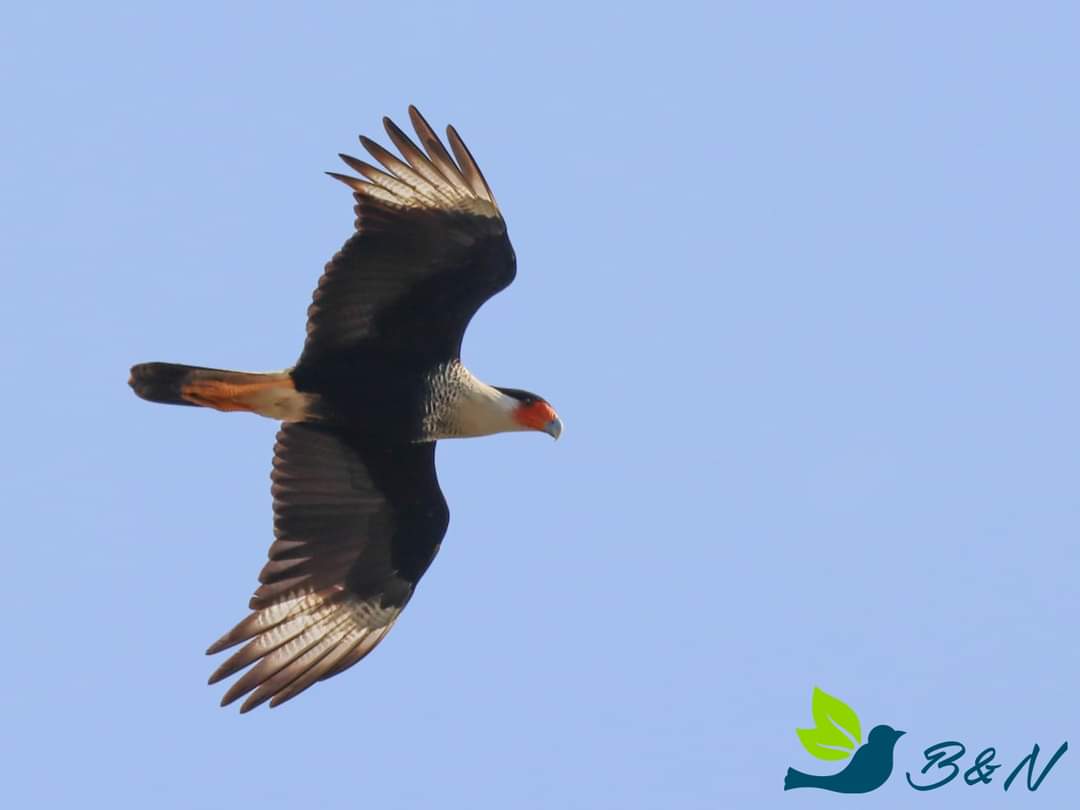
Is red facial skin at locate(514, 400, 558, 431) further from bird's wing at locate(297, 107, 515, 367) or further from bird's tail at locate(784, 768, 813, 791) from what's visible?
bird's tail at locate(784, 768, 813, 791)

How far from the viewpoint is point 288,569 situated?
10.4m

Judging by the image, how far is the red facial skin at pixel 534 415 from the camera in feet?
34.3

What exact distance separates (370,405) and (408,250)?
0.99m

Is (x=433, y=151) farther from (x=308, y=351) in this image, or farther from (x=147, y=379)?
(x=147, y=379)

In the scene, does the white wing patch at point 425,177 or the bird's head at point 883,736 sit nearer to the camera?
the white wing patch at point 425,177

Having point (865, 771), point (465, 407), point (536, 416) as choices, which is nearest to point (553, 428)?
point (536, 416)

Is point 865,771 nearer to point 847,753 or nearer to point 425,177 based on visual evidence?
point 847,753

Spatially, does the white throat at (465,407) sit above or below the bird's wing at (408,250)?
below

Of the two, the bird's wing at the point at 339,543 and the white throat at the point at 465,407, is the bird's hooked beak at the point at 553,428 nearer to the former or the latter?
the white throat at the point at 465,407

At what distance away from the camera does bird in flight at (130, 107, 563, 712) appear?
9.80 meters

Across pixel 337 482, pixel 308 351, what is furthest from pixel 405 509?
pixel 308 351

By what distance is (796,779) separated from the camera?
1156 centimetres

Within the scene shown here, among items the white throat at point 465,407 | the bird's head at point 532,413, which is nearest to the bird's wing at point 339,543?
the white throat at point 465,407

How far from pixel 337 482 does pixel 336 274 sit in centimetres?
140
